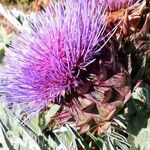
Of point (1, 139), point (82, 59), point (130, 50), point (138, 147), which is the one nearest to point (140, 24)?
point (130, 50)

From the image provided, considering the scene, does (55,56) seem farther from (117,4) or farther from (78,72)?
(117,4)

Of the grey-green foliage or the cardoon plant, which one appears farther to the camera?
the grey-green foliage

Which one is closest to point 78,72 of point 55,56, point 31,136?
point 55,56

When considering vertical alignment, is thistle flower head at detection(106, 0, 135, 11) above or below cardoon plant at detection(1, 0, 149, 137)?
above

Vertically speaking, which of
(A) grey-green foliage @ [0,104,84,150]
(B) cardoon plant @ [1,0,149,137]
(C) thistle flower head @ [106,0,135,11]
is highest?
(C) thistle flower head @ [106,0,135,11]

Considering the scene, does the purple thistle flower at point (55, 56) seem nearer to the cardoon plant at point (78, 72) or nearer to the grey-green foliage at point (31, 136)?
the cardoon plant at point (78, 72)

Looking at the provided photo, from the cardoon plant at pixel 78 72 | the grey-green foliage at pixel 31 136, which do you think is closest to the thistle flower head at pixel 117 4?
the cardoon plant at pixel 78 72

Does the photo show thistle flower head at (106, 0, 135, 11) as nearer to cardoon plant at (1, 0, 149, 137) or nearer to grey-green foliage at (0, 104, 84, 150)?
cardoon plant at (1, 0, 149, 137)

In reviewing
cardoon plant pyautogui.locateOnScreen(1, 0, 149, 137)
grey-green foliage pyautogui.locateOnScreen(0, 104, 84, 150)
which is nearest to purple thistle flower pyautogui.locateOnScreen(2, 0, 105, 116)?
cardoon plant pyautogui.locateOnScreen(1, 0, 149, 137)

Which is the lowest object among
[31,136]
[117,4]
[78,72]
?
[31,136]
